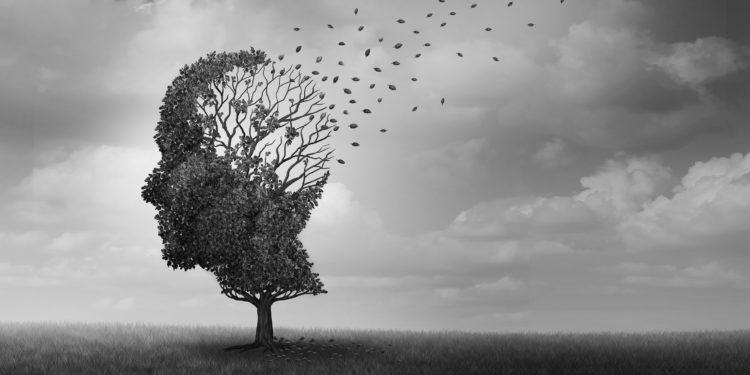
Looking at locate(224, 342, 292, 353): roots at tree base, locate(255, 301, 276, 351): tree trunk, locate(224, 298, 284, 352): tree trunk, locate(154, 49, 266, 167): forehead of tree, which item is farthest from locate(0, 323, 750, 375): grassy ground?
locate(154, 49, 266, 167): forehead of tree

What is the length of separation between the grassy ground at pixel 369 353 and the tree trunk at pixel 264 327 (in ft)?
3.91

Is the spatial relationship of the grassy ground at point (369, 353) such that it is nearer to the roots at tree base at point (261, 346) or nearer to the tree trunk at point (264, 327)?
the roots at tree base at point (261, 346)

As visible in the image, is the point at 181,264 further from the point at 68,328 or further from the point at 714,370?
the point at 714,370

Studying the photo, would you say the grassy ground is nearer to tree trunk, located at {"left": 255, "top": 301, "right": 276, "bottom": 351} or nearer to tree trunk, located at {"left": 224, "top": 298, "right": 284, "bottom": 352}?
tree trunk, located at {"left": 224, "top": 298, "right": 284, "bottom": 352}

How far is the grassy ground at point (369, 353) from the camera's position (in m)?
26.3

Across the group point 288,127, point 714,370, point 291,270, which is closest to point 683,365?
point 714,370

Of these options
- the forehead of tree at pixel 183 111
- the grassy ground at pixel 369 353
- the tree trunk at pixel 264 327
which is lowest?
the grassy ground at pixel 369 353

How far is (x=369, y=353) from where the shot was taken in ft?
102

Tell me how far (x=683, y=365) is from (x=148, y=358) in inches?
786

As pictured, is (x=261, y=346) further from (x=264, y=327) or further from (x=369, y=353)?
(x=369, y=353)

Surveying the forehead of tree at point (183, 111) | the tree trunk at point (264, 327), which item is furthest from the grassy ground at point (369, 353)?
the forehead of tree at point (183, 111)

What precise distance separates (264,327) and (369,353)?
4.51 metres

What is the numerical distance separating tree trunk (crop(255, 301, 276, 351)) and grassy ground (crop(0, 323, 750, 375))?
3.91 feet

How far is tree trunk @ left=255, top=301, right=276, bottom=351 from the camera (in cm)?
3117
